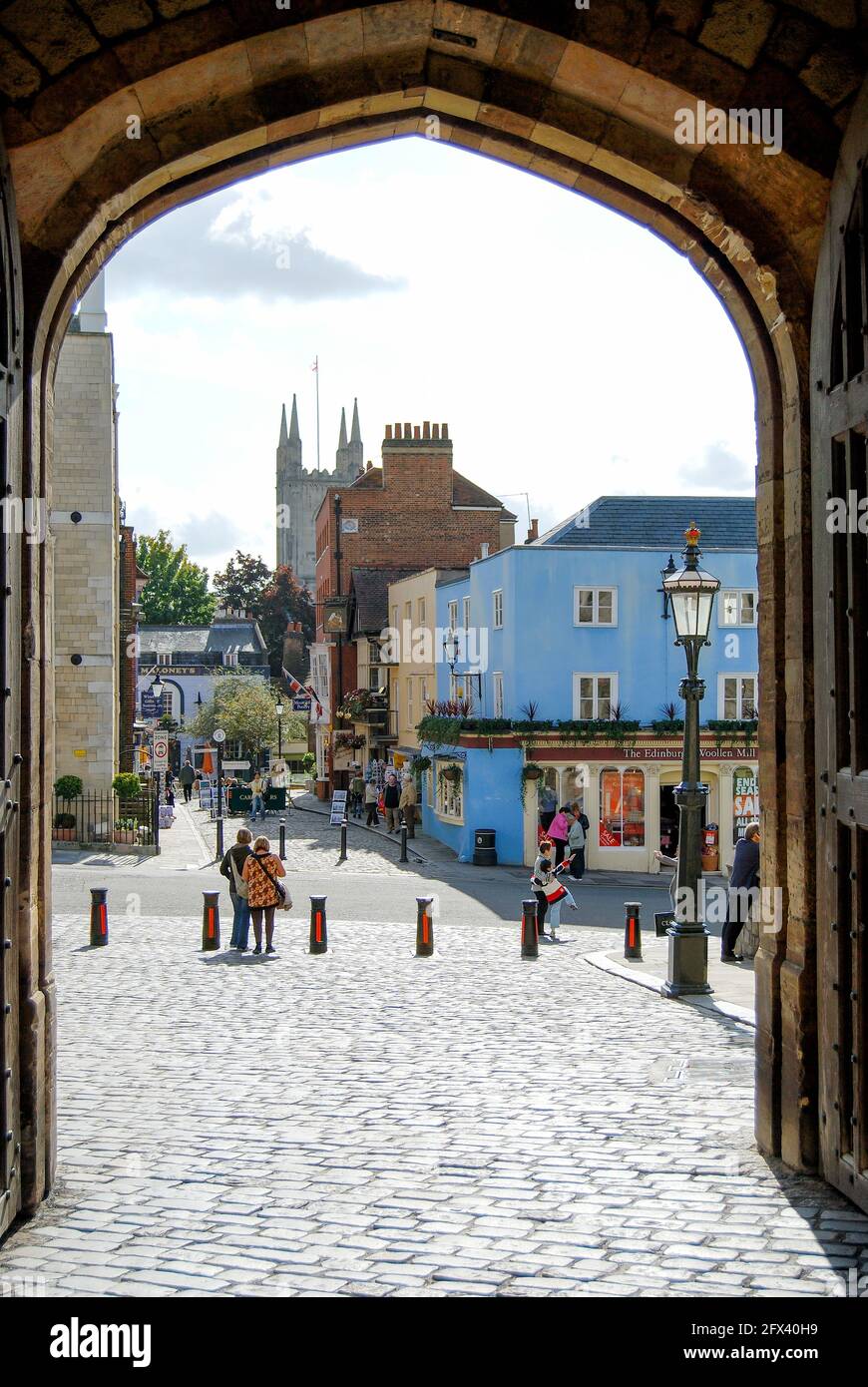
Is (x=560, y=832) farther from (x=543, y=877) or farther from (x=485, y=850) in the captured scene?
(x=485, y=850)

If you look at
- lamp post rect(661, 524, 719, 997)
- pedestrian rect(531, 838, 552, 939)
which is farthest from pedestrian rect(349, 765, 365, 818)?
lamp post rect(661, 524, 719, 997)

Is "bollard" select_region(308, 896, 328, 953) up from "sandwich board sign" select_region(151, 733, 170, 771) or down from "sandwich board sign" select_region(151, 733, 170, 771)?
down

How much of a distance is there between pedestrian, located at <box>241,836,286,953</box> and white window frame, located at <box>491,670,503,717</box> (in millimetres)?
16084

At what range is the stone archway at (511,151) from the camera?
18.6ft

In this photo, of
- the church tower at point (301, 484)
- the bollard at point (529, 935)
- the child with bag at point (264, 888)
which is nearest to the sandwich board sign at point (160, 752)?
the child with bag at point (264, 888)

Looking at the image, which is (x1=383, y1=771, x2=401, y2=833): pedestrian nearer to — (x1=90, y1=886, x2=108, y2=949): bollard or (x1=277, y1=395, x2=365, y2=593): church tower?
(x1=90, y1=886, x2=108, y2=949): bollard

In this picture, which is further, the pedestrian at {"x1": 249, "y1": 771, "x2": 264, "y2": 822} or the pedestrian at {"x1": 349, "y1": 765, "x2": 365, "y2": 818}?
the pedestrian at {"x1": 349, "y1": 765, "x2": 365, "y2": 818}

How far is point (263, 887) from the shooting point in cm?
1548

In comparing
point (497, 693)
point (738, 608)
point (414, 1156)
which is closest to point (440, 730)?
point (497, 693)

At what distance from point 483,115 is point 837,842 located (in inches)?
150

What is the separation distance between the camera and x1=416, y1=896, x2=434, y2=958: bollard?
603 inches

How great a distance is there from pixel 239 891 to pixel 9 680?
10.6 m

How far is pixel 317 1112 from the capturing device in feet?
25.1
